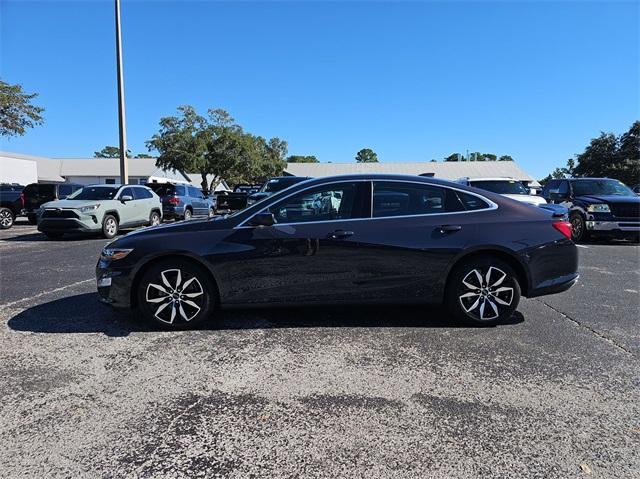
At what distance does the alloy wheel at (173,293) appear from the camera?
14.8ft

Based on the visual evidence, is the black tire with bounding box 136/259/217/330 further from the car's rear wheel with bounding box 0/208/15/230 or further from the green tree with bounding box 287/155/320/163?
the green tree with bounding box 287/155/320/163

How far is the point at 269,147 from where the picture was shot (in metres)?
91.4

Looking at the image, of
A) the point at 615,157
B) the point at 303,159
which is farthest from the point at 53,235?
the point at 303,159

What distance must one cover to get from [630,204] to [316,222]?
1050 centimetres

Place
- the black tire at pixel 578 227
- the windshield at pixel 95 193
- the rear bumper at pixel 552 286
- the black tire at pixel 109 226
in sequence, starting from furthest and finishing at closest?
1. the windshield at pixel 95 193
2. the black tire at pixel 109 226
3. the black tire at pixel 578 227
4. the rear bumper at pixel 552 286

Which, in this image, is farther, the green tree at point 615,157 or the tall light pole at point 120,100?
the green tree at point 615,157

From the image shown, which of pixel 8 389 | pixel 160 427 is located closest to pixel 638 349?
pixel 160 427

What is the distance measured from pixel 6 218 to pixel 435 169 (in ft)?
151

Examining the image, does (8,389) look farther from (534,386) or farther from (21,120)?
(21,120)

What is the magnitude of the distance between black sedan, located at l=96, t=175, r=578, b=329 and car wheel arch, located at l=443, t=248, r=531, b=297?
0.4 inches

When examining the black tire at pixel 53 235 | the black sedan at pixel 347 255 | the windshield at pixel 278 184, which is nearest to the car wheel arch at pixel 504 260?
the black sedan at pixel 347 255

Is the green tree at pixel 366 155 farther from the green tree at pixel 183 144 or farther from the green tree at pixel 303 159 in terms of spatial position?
the green tree at pixel 183 144

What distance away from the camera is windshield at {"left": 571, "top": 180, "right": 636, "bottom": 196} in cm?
1277

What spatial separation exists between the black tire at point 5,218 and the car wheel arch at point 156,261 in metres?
14.5
